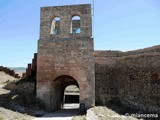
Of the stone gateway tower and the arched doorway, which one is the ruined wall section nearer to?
the arched doorway

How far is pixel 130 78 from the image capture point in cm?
1415

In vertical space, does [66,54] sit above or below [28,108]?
above

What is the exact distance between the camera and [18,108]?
11.6m

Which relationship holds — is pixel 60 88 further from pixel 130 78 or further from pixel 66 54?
pixel 130 78

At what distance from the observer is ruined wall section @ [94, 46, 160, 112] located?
1231cm

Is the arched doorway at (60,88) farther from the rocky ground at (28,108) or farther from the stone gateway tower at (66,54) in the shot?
the rocky ground at (28,108)

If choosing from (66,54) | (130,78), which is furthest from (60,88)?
(130,78)

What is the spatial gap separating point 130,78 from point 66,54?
463cm

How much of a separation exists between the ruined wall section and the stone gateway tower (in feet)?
9.59

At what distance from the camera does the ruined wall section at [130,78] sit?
1231 cm

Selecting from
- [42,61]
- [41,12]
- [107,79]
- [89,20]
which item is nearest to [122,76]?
[107,79]

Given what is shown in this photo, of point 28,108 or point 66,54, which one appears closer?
point 28,108

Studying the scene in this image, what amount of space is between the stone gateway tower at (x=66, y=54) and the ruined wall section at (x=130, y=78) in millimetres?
2922

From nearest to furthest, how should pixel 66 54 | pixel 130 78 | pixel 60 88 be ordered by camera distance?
pixel 66 54
pixel 130 78
pixel 60 88
